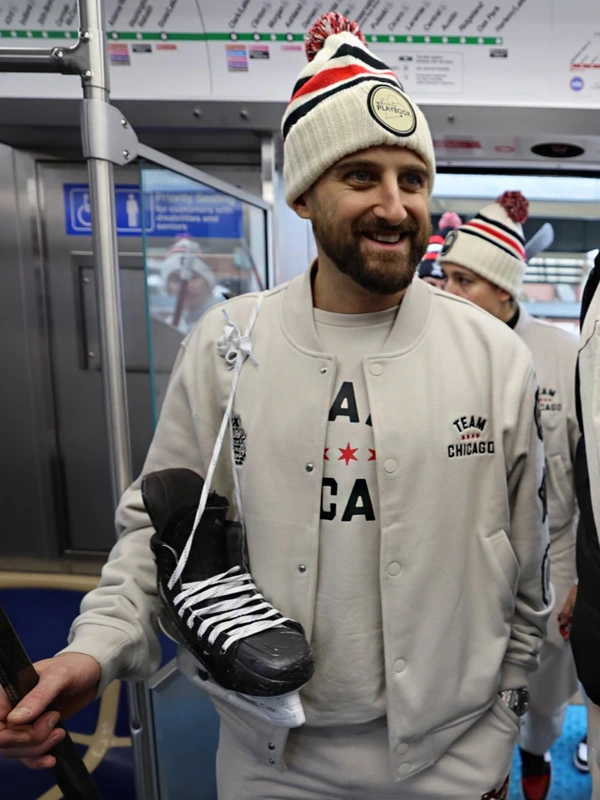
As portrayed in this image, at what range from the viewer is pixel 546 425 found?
2.12 metres

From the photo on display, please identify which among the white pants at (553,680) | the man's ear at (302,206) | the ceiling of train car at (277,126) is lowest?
the white pants at (553,680)

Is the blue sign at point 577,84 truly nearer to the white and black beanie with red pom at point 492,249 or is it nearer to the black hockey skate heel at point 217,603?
the white and black beanie with red pom at point 492,249

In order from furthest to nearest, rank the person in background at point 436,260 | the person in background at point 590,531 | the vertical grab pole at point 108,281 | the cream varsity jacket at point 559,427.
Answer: the person in background at point 436,260 < the cream varsity jacket at point 559,427 < the vertical grab pole at point 108,281 < the person in background at point 590,531

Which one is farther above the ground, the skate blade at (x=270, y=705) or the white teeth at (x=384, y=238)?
the white teeth at (x=384, y=238)

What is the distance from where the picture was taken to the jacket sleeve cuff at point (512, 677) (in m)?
1.16

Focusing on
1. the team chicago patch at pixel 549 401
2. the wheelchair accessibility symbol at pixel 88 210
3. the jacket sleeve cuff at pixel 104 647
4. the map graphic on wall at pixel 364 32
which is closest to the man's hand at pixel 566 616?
the team chicago patch at pixel 549 401

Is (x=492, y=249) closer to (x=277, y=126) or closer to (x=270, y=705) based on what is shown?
(x=277, y=126)

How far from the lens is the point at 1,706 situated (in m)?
0.79

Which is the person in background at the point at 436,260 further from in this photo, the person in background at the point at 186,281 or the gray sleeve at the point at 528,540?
the gray sleeve at the point at 528,540

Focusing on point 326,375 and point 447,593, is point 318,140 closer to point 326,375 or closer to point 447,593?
point 326,375

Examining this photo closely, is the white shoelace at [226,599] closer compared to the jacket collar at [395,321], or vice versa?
the white shoelace at [226,599]

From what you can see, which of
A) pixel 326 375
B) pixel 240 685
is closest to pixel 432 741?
pixel 240 685

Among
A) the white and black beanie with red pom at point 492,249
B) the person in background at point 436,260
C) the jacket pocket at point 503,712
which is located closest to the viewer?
the jacket pocket at point 503,712

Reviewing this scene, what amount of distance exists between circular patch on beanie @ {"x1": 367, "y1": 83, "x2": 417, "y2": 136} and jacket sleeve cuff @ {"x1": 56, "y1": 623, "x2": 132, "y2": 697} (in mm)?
947
